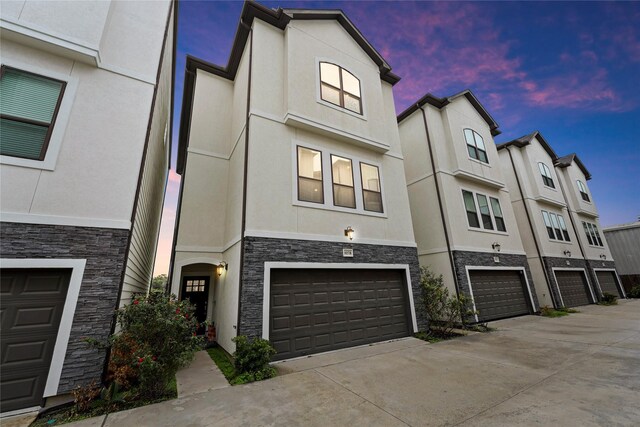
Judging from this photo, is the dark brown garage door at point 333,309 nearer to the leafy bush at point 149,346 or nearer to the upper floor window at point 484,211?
the leafy bush at point 149,346

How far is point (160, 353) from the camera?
408 centimetres

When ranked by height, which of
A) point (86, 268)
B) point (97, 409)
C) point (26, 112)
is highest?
point (26, 112)

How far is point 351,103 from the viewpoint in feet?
29.4

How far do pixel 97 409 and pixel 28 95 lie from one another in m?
5.39

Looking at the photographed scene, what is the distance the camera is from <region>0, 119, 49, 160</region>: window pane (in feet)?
13.1

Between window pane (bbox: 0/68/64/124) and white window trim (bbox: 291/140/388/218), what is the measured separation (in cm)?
494

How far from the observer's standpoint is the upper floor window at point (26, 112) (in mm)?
4051

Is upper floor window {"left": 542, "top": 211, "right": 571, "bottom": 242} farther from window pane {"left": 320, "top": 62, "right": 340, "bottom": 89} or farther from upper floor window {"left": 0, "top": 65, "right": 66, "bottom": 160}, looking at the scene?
upper floor window {"left": 0, "top": 65, "right": 66, "bottom": 160}

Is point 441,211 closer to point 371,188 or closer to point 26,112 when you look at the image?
point 371,188

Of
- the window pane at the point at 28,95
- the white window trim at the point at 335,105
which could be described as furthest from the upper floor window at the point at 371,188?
the window pane at the point at 28,95

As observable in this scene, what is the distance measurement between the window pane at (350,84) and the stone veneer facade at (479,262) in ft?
24.4

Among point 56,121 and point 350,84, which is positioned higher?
point 350,84

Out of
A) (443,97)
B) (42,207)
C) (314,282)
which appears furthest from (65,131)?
(443,97)

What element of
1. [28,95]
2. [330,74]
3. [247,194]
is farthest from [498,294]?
[28,95]
